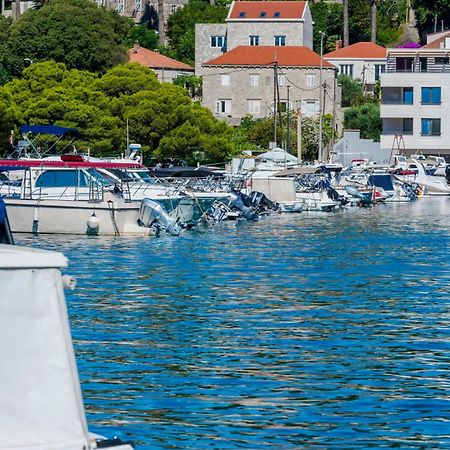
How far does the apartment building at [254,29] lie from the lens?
117 m

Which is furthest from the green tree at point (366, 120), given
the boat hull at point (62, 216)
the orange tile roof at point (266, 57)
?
the boat hull at point (62, 216)

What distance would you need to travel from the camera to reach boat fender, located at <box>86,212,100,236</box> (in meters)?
39.9

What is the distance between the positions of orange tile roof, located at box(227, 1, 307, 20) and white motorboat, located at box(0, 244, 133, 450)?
110 metres

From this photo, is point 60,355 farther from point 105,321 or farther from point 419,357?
point 105,321

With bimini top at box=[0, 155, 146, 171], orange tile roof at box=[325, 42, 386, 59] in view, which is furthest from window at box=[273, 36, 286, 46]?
bimini top at box=[0, 155, 146, 171]

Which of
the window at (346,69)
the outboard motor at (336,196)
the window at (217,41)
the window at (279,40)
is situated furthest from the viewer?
the window at (346,69)

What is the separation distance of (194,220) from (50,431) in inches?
1482

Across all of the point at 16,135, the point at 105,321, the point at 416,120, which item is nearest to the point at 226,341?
the point at 105,321

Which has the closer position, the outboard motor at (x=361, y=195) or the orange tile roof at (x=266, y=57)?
the outboard motor at (x=361, y=195)

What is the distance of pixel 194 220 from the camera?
45750 millimetres

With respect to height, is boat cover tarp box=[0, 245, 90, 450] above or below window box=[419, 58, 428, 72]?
below

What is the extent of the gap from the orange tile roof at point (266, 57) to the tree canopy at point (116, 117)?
30.4 meters

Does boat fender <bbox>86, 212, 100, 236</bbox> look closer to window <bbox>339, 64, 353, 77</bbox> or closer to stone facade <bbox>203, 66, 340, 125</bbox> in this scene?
stone facade <bbox>203, 66, 340, 125</bbox>

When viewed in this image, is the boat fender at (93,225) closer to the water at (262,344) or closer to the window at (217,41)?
the water at (262,344)
